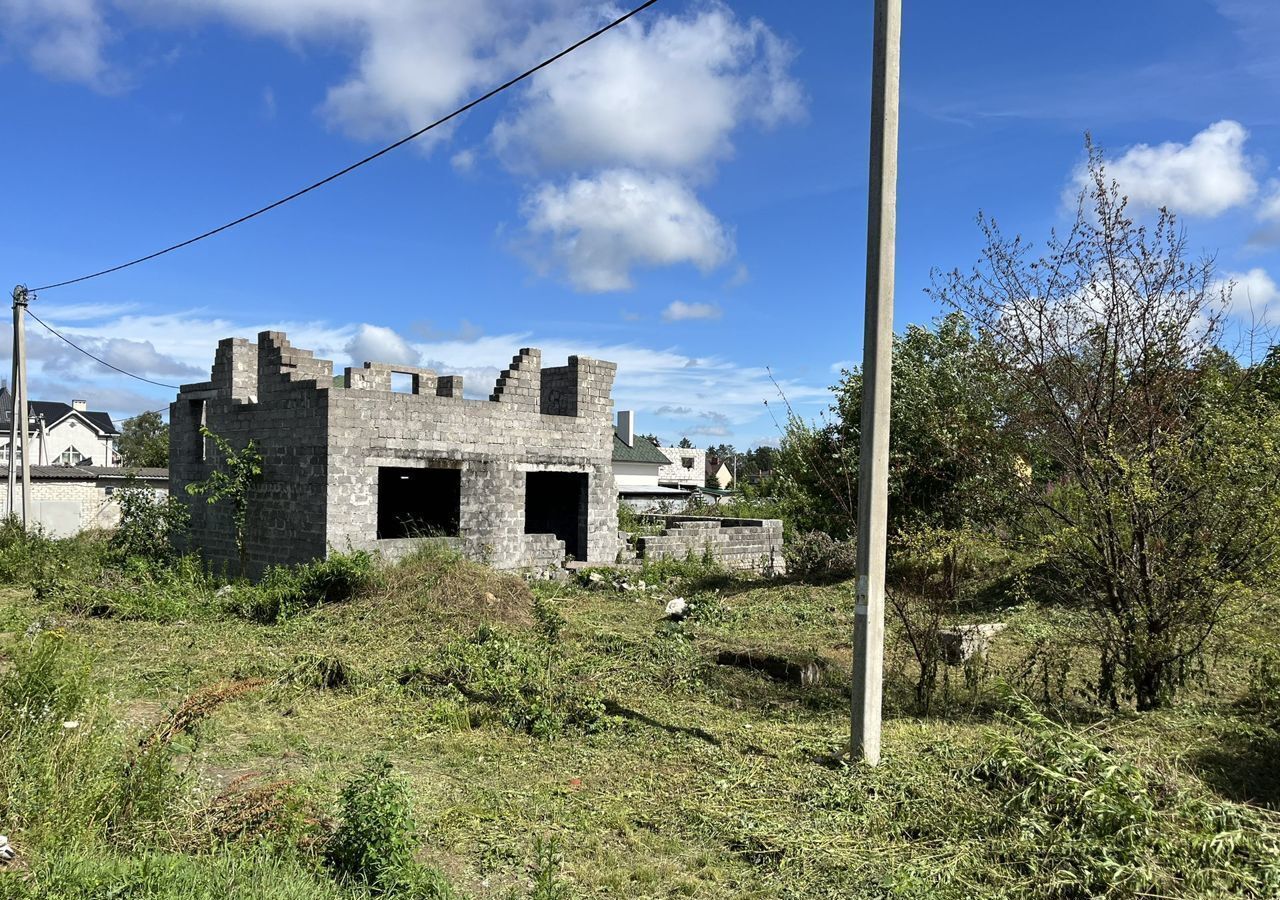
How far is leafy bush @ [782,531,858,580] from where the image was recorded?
18.4m

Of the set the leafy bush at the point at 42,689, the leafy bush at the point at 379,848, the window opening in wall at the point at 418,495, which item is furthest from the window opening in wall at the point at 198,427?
the leafy bush at the point at 379,848

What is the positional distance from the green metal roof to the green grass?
117 ft

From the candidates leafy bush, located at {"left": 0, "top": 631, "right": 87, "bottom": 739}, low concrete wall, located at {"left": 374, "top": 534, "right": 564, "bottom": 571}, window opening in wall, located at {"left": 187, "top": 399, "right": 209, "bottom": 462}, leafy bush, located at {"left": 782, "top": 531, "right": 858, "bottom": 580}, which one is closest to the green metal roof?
leafy bush, located at {"left": 782, "top": 531, "right": 858, "bottom": 580}

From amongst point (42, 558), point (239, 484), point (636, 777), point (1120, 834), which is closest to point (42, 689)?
point (636, 777)

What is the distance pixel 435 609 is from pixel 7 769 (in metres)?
7.73

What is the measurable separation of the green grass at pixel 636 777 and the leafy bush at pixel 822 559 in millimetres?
7129

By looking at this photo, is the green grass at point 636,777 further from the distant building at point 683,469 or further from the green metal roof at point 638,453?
the distant building at point 683,469

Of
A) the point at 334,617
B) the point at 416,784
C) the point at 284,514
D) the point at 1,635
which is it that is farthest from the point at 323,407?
the point at 416,784

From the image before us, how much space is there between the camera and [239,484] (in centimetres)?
1612

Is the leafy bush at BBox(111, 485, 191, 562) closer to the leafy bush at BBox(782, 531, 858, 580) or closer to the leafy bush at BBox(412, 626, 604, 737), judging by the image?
the leafy bush at BBox(412, 626, 604, 737)

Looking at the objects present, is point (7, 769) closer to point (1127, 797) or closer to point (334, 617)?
point (1127, 797)

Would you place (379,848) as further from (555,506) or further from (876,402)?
→ (555,506)

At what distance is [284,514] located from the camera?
1550 centimetres

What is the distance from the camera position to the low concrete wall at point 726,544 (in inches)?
768
